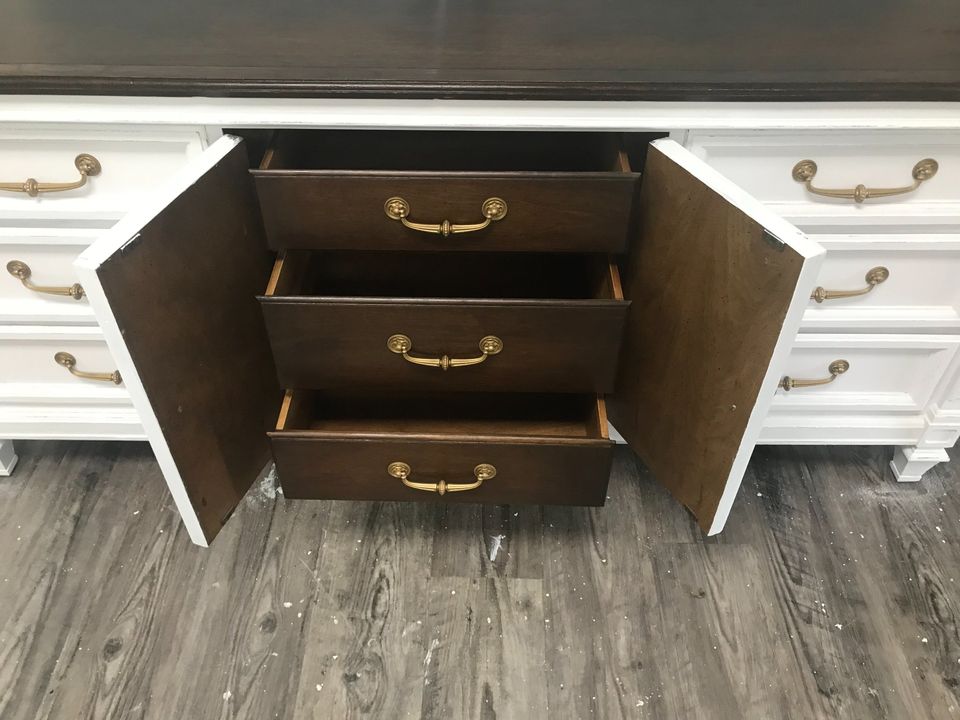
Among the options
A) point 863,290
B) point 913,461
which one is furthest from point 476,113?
point 913,461

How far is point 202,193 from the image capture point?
805 mm

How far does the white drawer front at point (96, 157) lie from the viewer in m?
0.87

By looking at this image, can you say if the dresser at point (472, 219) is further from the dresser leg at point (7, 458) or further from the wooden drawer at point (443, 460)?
the dresser leg at point (7, 458)

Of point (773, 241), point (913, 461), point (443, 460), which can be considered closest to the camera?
point (773, 241)

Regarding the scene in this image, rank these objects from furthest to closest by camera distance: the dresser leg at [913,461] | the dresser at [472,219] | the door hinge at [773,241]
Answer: the dresser leg at [913,461], the dresser at [472,219], the door hinge at [773,241]

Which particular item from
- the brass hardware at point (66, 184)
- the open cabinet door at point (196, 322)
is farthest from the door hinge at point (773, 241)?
the brass hardware at point (66, 184)

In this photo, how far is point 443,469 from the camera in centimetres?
94

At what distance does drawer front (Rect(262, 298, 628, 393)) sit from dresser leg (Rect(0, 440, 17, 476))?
65cm

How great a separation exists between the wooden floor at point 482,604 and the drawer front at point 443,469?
0.71ft


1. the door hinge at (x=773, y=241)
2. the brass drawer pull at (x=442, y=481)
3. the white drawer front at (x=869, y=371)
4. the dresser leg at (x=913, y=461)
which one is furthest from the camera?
the dresser leg at (x=913, y=461)

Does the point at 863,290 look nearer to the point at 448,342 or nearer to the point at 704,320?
the point at 704,320

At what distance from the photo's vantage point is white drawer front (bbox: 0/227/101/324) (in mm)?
941

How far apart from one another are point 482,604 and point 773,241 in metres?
0.67

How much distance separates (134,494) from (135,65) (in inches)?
28.0
